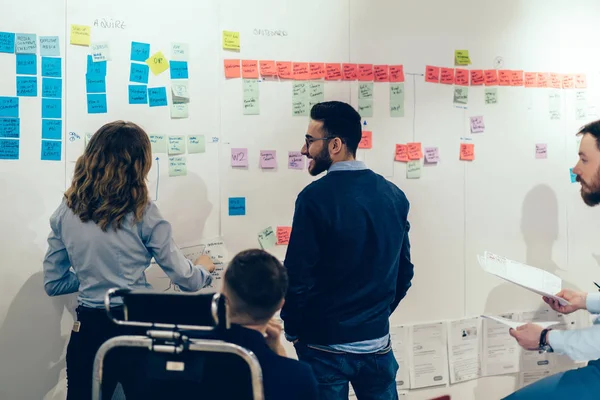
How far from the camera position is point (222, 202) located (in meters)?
2.43

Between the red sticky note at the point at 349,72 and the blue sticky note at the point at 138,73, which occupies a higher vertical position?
the red sticky note at the point at 349,72

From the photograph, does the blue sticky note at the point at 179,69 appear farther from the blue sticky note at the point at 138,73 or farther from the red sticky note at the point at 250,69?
the red sticky note at the point at 250,69

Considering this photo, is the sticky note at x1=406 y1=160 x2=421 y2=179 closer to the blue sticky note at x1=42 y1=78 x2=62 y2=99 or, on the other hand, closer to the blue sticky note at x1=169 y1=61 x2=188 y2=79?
the blue sticky note at x1=169 y1=61 x2=188 y2=79

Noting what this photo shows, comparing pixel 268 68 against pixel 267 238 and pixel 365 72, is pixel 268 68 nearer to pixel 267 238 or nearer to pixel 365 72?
pixel 365 72

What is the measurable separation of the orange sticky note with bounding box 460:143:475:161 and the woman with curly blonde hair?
5.19ft

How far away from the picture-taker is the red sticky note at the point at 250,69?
7.99 feet

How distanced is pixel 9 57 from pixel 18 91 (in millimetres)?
134

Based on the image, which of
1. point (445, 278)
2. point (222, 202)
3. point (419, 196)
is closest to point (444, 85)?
point (419, 196)

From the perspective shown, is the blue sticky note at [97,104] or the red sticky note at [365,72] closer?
the blue sticky note at [97,104]

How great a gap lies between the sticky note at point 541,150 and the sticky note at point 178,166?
1828mm

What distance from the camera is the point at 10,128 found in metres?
2.18

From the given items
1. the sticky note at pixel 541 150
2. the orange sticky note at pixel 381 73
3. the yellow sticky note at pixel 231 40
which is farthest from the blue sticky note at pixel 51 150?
the sticky note at pixel 541 150

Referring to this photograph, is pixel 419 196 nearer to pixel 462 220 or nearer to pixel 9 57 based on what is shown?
pixel 462 220

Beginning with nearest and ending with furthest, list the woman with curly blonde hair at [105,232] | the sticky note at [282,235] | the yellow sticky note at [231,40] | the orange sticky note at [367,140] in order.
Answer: the woman with curly blonde hair at [105,232], the yellow sticky note at [231,40], the sticky note at [282,235], the orange sticky note at [367,140]
